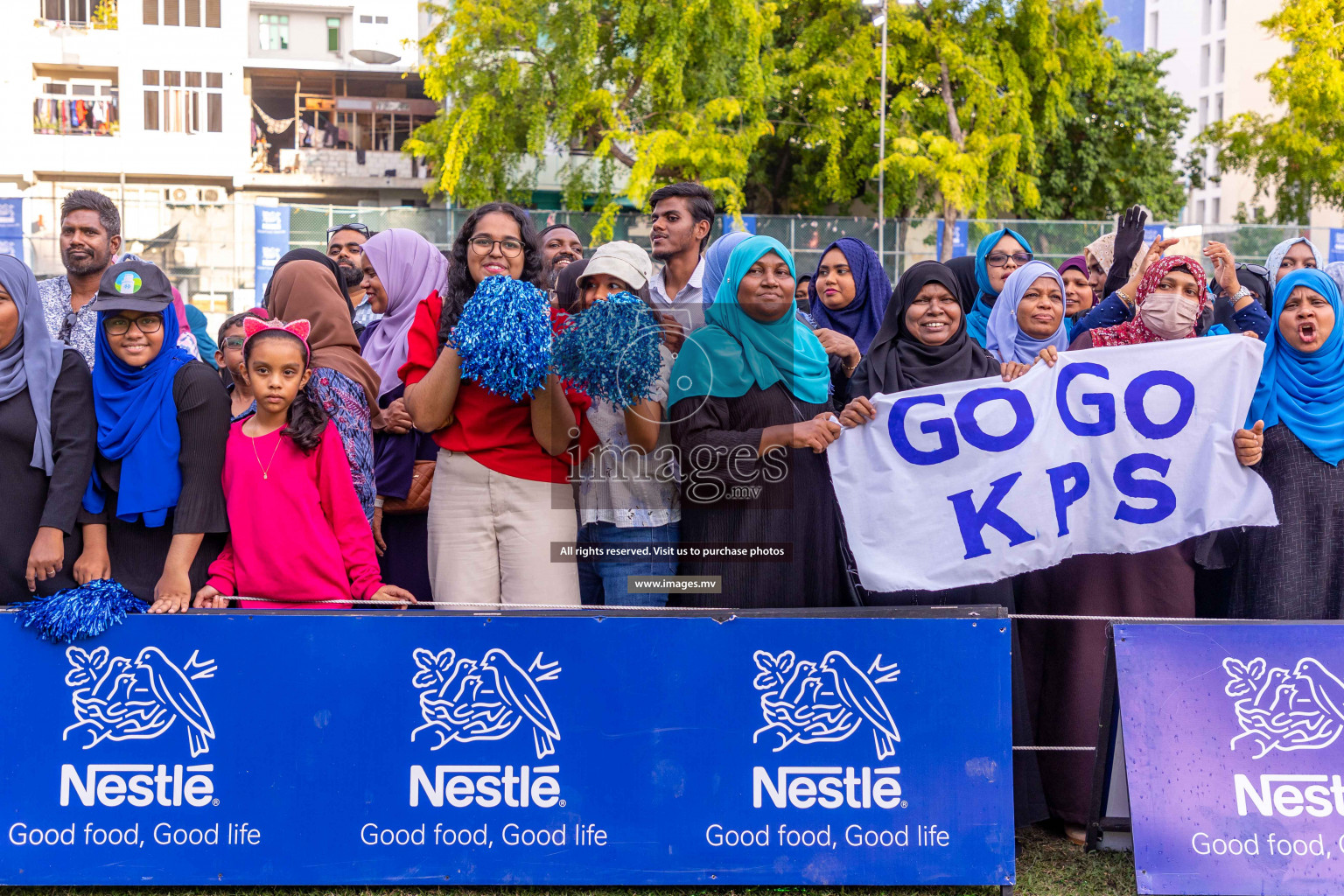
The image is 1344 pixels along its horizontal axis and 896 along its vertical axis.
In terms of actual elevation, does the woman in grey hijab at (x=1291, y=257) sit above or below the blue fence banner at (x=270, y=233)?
below

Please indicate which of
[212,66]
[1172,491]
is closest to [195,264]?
[212,66]

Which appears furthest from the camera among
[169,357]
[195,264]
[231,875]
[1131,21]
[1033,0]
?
[1131,21]

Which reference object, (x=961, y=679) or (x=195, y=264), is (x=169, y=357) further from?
(x=195, y=264)

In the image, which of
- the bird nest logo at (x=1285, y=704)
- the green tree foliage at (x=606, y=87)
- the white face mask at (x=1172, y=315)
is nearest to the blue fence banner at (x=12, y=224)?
the green tree foliage at (x=606, y=87)

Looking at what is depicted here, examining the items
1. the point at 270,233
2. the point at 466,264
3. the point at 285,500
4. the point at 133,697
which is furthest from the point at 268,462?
the point at 270,233

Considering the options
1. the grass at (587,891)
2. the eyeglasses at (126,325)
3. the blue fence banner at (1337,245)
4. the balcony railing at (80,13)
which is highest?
the balcony railing at (80,13)

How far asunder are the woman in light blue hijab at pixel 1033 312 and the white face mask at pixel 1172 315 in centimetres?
34

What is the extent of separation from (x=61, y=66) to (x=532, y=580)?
113 feet

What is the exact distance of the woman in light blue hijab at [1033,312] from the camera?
14.5ft

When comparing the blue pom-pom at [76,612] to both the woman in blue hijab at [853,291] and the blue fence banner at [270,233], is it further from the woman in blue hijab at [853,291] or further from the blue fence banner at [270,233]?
the blue fence banner at [270,233]

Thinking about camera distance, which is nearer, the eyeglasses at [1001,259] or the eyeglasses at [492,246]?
the eyeglasses at [492,246]

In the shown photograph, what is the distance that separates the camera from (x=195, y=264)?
→ 18.8 metres

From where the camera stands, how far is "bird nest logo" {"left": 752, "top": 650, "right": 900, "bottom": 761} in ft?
11.2

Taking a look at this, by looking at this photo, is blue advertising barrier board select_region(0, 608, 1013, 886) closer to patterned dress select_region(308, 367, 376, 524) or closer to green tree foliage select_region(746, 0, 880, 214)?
patterned dress select_region(308, 367, 376, 524)
